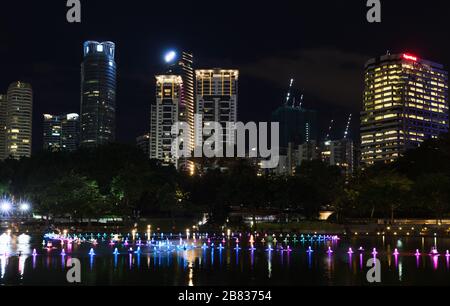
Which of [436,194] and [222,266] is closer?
[222,266]

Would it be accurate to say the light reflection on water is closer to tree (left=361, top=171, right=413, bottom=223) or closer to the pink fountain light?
the pink fountain light

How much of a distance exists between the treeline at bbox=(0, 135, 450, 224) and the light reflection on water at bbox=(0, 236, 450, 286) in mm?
27482

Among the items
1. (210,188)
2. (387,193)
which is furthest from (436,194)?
(210,188)

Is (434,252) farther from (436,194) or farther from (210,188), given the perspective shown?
(210,188)

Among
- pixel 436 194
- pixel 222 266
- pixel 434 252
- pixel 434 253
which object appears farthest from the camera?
pixel 436 194

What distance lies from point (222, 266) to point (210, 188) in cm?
6262

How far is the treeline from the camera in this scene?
218 ft

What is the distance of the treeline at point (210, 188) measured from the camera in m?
66.3

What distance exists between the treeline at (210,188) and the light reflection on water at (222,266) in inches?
1082

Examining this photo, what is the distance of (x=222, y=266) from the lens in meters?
28.5

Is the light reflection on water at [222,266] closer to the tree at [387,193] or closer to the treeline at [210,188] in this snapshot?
the tree at [387,193]

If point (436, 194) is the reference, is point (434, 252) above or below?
below
